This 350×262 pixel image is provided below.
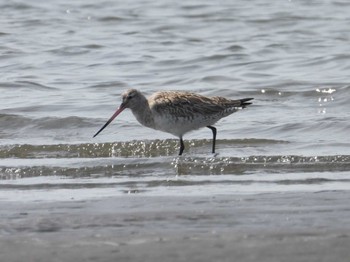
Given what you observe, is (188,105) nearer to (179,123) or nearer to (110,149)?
(179,123)

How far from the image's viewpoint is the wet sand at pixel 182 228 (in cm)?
589

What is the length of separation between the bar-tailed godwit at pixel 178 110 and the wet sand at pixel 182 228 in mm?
2835

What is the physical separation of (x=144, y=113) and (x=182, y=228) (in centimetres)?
441

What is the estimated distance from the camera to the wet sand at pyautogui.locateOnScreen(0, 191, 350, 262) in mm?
5891

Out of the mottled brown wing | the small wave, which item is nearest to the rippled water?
the small wave

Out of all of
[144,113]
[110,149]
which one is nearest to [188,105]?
[144,113]

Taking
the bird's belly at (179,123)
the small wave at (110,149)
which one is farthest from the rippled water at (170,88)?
the bird's belly at (179,123)

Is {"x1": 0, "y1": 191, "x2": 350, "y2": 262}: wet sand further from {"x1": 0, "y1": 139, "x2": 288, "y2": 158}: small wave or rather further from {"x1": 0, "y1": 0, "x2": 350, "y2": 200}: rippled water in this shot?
{"x1": 0, "y1": 139, "x2": 288, "y2": 158}: small wave

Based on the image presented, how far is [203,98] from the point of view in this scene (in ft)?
36.3

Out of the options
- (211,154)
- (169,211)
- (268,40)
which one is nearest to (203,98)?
(211,154)

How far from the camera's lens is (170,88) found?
15.0m

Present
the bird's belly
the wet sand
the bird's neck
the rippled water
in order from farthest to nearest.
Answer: the bird's neck < the bird's belly < the rippled water < the wet sand

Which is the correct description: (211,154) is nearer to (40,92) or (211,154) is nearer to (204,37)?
(40,92)

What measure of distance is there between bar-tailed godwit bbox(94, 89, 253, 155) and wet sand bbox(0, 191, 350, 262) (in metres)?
2.84
